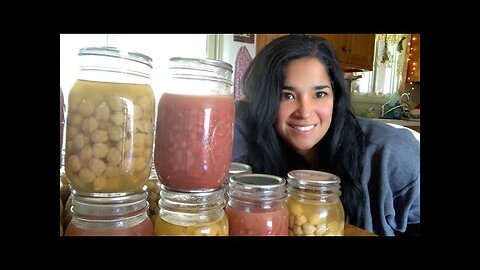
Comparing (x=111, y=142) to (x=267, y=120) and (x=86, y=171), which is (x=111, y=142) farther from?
(x=267, y=120)

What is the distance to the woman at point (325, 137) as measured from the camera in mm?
886

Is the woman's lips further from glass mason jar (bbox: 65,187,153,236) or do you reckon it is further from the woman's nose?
glass mason jar (bbox: 65,187,153,236)

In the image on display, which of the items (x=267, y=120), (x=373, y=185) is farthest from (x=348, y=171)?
(x=267, y=120)

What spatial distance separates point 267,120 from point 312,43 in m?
0.23

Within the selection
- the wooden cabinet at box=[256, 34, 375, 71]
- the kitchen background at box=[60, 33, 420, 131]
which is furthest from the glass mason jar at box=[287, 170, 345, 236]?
the wooden cabinet at box=[256, 34, 375, 71]

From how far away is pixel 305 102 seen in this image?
886mm

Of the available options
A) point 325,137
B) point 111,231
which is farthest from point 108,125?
point 325,137

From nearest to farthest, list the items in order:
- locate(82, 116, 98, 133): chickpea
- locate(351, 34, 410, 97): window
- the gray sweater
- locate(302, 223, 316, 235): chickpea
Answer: locate(82, 116, 98, 133): chickpea
locate(302, 223, 316, 235): chickpea
the gray sweater
locate(351, 34, 410, 97): window

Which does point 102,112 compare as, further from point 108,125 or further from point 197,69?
point 197,69

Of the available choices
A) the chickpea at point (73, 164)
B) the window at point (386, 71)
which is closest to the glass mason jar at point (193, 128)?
the chickpea at point (73, 164)

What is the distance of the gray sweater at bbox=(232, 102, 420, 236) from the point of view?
2.88ft

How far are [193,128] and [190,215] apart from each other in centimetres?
11

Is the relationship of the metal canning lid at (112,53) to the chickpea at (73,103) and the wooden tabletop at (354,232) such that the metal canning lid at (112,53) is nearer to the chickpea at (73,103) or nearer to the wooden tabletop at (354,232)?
the chickpea at (73,103)

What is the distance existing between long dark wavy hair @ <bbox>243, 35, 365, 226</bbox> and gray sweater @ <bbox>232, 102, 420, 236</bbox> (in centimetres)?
3
